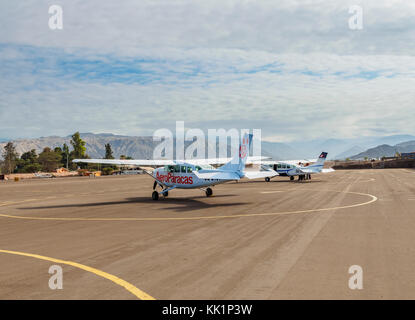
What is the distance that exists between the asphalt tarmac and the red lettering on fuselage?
6.66 metres

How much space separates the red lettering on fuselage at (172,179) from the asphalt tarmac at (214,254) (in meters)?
6.66

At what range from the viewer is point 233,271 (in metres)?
9.38

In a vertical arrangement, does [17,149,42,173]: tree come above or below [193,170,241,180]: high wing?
below

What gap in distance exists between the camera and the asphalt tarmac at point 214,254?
8031mm

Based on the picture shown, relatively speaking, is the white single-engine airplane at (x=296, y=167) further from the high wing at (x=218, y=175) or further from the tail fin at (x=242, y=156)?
the high wing at (x=218, y=175)

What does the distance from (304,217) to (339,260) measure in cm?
840

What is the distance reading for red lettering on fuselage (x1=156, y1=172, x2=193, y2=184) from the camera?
2778cm

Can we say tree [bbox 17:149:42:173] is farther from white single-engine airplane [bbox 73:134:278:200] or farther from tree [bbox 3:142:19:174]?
white single-engine airplane [bbox 73:134:278:200]

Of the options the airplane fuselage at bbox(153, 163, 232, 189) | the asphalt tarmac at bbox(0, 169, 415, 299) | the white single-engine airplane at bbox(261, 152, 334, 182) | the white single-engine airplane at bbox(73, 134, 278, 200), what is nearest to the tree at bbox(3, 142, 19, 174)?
the white single-engine airplane at bbox(261, 152, 334, 182)

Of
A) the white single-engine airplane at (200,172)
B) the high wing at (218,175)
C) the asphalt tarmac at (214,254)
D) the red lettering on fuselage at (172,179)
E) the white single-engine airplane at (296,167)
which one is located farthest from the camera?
the white single-engine airplane at (296,167)

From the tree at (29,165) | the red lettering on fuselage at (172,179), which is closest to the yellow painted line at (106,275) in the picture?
the red lettering on fuselage at (172,179)

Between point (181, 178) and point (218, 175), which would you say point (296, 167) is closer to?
point (181, 178)

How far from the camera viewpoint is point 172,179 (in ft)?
95.2
